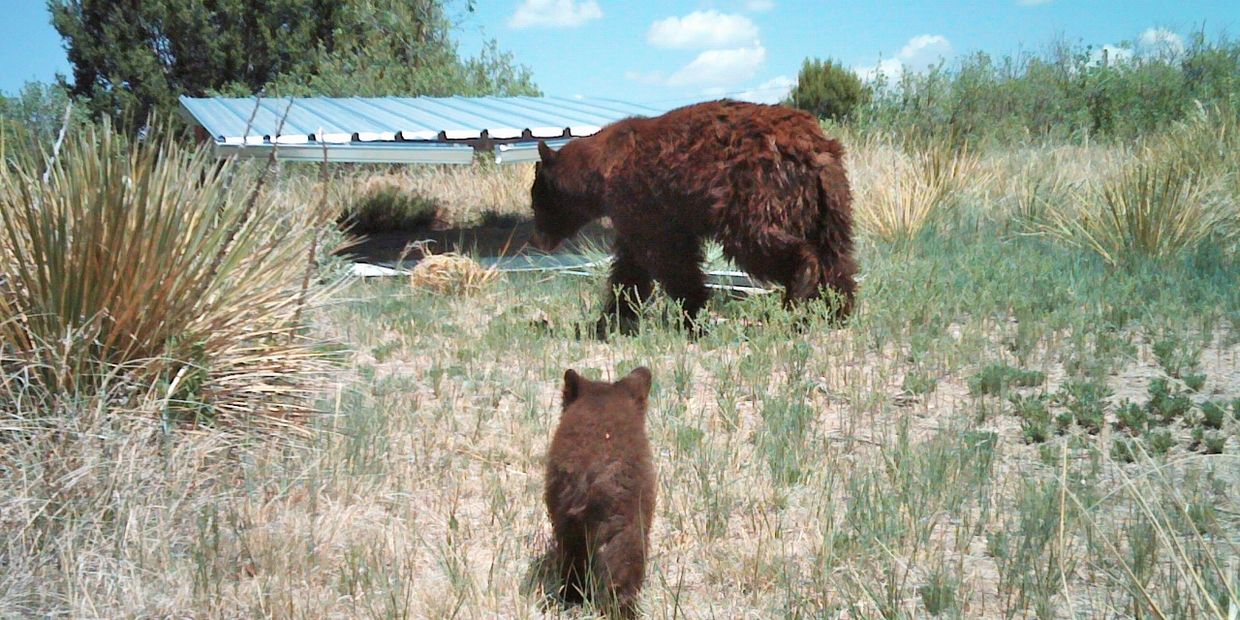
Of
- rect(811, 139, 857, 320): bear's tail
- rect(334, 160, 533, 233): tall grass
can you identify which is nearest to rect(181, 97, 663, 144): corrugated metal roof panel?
rect(334, 160, 533, 233): tall grass

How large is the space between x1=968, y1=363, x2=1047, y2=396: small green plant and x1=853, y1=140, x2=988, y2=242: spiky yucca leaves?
15.8 ft

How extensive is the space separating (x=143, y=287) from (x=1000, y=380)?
177 inches

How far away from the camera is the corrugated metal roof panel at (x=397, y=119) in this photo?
1263cm

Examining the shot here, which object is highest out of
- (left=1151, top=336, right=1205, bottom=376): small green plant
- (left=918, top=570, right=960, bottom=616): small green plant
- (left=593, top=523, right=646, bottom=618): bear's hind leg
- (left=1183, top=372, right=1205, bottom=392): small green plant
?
(left=1151, top=336, right=1205, bottom=376): small green plant

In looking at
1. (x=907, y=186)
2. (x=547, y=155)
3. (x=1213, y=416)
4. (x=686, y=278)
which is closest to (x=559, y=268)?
(x=547, y=155)

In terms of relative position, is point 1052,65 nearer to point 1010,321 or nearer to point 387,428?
point 1010,321

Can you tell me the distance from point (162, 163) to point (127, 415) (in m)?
1.49

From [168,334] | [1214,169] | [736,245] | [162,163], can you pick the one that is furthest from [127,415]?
[1214,169]

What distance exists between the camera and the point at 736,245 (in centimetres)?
726

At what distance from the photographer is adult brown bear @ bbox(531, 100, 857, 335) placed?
23.3 feet

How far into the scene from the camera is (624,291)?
26.2 feet

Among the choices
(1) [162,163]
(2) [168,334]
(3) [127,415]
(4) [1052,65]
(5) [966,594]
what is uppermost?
(4) [1052,65]

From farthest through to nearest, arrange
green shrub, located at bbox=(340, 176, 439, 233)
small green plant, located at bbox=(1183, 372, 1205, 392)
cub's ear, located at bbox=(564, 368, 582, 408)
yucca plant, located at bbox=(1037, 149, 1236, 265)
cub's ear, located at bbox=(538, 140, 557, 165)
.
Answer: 1. green shrub, located at bbox=(340, 176, 439, 233)
2. yucca plant, located at bbox=(1037, 149, 1236, 265)
3. cub's ear, located at bbox=(538, 140, 557, 165)
4. small green plant, located at bbox=(1183, 372, 1205, 392)
5. cub's ear, located at bbox=(564, 368, 582, 408)

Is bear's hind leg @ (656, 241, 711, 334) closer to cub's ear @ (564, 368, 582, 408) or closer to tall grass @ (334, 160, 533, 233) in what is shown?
cub's ear @ (564, 368, 582, 408)
